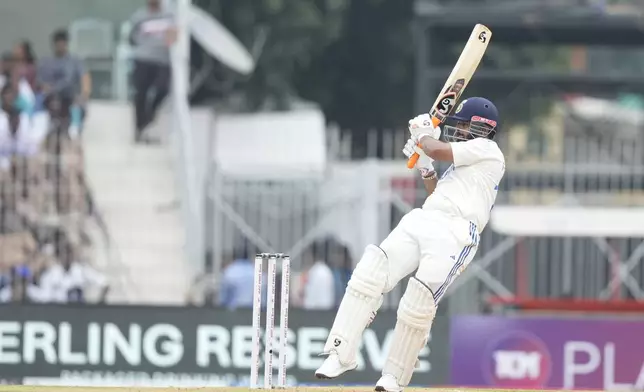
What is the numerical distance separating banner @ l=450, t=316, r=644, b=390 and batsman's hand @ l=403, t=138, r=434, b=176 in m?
5.25

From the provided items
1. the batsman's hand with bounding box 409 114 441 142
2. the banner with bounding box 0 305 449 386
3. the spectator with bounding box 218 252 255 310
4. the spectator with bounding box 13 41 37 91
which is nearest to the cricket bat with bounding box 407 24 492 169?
the batsman's hand with bounding box 409 114 441 142

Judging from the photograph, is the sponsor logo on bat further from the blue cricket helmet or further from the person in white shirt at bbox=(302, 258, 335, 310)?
the person in white shirt at bbox=(302, 258, 335, 310)

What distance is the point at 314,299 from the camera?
1698 cm

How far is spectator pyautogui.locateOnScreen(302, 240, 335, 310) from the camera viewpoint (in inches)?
664

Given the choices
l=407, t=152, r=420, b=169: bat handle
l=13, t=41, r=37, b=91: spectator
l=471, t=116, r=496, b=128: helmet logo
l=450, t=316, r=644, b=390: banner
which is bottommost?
l=450, t=316, r=644, b=390: banner

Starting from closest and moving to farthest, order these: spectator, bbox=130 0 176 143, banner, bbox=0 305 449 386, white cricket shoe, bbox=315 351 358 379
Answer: white cricket shoe, bbox=315 351 358 379
banner, bbox=0 305 449 386
spectator, bbox=130 0 176 143

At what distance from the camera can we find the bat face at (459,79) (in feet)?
32.9

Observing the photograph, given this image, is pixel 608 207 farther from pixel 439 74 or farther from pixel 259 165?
pixel 259 165

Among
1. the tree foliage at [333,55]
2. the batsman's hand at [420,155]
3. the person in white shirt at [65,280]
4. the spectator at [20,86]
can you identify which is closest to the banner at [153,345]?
the person in white shirt at [65,280]

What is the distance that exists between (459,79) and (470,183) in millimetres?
669

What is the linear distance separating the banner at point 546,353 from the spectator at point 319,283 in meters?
2.06

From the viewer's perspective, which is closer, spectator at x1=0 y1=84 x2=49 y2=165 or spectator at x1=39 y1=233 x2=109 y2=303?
spectator at x1=39 y1=233 x2=109 y2=303

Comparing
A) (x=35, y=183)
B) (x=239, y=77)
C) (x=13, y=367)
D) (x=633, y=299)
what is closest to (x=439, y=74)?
(x=633, y=299)

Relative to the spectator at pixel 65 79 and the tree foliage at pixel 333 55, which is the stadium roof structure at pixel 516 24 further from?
the tree foliage at pixel 333 55
